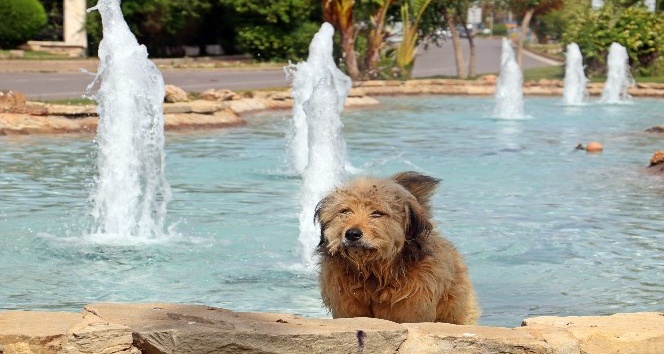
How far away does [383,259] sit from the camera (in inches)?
214

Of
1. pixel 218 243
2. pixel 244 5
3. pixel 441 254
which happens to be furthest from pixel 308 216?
pixel 244 5

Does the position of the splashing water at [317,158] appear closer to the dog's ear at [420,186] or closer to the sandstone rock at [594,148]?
the dog's ear at [420,186]

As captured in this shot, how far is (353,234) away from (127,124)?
8.04 meters

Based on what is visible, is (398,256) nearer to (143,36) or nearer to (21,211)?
(21,211)

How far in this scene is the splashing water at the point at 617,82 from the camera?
34.2 meters

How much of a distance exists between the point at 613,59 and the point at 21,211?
Result: 1051 inches

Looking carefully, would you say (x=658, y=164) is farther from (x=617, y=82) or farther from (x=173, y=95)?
(x=617, y=82)

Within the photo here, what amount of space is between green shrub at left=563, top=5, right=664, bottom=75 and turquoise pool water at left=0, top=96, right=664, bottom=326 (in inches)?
760

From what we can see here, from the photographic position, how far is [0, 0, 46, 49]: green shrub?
41875mm

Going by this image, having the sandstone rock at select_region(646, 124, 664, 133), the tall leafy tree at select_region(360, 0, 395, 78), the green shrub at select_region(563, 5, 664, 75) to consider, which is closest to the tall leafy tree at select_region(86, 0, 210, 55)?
the tall leafy tree at select_region(360, 0, 395, 78)

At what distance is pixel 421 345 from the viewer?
5.23 metres

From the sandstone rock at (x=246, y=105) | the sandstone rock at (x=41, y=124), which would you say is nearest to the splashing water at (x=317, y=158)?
the sandstone rock at (x=41, y=124)

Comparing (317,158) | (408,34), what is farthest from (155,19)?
(317,158)

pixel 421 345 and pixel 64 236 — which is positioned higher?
pixel 421 345
